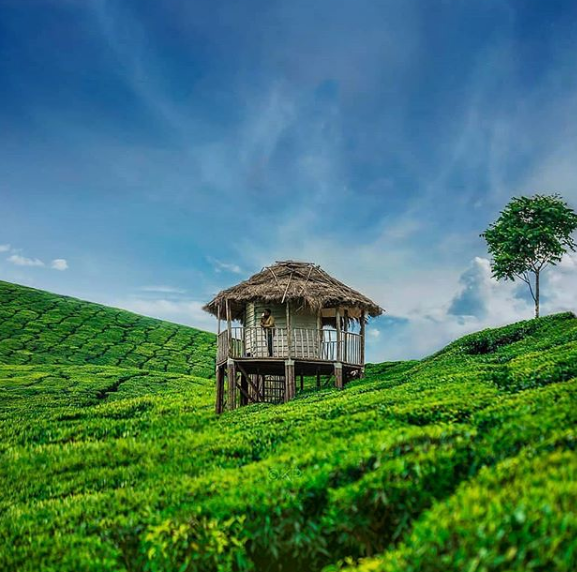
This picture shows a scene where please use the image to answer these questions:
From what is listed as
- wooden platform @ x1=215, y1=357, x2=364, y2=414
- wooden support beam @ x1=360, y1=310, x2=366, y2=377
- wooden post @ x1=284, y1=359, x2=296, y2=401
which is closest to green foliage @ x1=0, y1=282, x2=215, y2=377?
wooden platform @ x1=215, y1=357, x2=364, y2=414

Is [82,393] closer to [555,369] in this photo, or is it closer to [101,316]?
[555,369]

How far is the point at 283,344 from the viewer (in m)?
26.4

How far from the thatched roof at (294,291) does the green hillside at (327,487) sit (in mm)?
7865

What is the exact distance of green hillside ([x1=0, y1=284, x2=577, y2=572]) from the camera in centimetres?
604

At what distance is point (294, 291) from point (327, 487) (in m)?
16.6

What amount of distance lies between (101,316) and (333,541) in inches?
2632

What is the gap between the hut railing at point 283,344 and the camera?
86.2ft

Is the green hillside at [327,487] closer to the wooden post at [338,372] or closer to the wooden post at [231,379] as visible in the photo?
the wooden post at [231,379]

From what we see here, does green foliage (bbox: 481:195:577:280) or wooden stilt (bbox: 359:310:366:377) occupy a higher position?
green foliage (bbox: 481:195:577:280)

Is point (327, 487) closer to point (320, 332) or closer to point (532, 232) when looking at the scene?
point (320, 332)

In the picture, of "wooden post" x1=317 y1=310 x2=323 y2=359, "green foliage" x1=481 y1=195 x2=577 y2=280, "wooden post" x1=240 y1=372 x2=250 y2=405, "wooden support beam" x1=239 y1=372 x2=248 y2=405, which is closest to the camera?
"wooden post" x1=317 y1=310 x2=323 y2=359

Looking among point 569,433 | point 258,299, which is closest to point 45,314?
point 258,299

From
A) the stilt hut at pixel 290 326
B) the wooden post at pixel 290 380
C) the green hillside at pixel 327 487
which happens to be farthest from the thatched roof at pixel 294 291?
the green hillside at pixel 327 487

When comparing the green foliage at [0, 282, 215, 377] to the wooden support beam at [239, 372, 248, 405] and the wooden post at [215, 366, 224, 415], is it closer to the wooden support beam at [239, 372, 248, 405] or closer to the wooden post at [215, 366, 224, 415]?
the wooden support beam at [239, 372, 248, 405]
